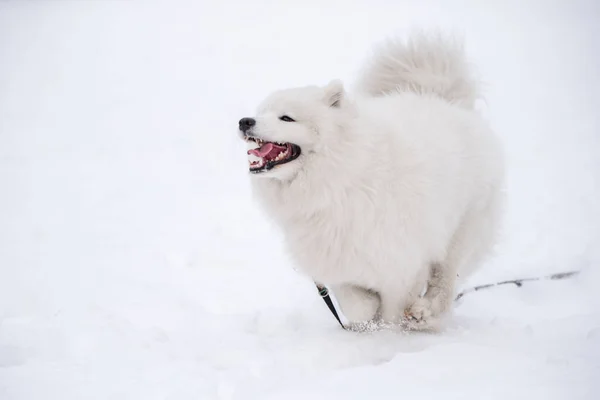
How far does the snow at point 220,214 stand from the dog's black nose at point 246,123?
4.25ft

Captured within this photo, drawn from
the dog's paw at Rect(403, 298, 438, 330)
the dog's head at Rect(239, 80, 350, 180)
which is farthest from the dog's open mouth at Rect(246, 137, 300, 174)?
the dog's paw at Rect(403, 298, 438, 330)

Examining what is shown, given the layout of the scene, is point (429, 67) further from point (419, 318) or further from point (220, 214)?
point (220, 214)

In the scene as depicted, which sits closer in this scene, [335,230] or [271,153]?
[271,153]

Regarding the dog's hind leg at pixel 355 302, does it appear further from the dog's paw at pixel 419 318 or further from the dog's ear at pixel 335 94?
the dog's ear at pixel 335 94

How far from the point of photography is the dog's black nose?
297 centimetres

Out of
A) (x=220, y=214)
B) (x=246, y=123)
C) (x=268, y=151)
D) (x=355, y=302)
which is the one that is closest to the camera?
(x=246, y=123)

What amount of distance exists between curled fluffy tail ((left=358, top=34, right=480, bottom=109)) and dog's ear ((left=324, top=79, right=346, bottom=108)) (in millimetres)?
1182

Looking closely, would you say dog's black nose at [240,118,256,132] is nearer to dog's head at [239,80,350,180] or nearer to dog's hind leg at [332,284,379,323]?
dog's head at [239,80,350,180]

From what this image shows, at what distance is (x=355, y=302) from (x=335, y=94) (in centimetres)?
136

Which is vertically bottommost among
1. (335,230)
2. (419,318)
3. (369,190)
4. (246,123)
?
(419,318)

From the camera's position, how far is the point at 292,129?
3.10 m

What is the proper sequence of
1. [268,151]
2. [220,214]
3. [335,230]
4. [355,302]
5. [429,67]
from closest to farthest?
[268,151]
[335,230]
[355,302]
[429,67]
[220,214]

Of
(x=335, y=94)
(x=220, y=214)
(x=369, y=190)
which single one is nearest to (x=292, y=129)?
(x=335, y=94)

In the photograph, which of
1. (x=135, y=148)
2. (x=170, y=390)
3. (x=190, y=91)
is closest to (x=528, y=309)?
(x=170, y=390)
